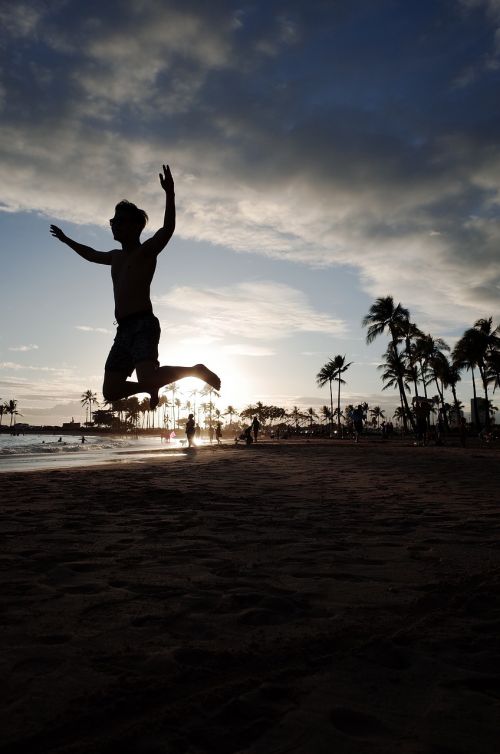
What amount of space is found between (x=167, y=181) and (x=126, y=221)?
0.58m

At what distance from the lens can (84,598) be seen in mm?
1945

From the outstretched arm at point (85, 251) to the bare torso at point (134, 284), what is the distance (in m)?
0.43

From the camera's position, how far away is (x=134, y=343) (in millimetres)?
4395

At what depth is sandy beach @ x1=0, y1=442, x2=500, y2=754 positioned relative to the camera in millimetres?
1104

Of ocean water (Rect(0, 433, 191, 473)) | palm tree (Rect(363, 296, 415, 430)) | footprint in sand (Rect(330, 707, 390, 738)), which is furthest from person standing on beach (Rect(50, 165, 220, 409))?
palm tree (Rect(363, 296, 415, 430))

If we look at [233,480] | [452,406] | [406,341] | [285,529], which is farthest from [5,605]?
[452,406]

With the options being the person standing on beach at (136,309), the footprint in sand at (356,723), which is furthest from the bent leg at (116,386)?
the footprint in sand at (356,723)

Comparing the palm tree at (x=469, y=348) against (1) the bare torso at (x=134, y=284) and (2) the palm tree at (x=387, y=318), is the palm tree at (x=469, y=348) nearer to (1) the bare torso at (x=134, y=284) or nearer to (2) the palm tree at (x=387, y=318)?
(2) the palm tree at (x=387, y=318)

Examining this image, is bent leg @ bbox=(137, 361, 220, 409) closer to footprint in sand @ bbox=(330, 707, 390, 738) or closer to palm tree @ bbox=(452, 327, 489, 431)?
footprint in sand @ bbox=(330, 707, 390, 738)

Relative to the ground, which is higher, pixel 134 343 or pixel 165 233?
pixel 165 233

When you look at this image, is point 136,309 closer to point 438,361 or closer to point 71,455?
point 71,455

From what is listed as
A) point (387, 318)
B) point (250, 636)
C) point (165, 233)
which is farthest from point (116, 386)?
point (387, 318)

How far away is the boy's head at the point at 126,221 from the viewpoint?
181 inches

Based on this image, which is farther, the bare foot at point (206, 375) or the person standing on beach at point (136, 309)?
the bare foot at point (206, 375)
